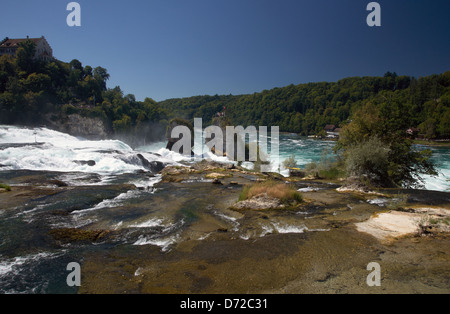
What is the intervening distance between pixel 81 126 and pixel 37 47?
85.5 feet

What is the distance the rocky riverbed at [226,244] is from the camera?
468 cm

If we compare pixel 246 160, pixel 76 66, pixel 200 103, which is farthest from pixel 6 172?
pixel 200 103

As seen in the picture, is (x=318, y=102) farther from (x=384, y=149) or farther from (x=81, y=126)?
(x=384, y=149)

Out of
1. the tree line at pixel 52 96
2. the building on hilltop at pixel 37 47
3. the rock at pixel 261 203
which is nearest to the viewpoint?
the rock at pixel 261 203

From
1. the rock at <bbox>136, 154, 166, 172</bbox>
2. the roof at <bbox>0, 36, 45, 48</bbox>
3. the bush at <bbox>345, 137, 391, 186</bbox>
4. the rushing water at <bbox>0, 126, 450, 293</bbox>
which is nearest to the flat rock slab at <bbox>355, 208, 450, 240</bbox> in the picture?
the rushing water at <bbox>0, 126, 450, 293</bbox>

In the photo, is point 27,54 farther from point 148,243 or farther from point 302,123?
point 302,123

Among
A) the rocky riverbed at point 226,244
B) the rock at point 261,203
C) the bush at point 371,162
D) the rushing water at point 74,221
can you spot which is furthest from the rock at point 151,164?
the bush at point 371,162

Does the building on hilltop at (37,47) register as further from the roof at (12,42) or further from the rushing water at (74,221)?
the rushing water at (74,221)

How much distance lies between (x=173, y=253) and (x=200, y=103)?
15851cm

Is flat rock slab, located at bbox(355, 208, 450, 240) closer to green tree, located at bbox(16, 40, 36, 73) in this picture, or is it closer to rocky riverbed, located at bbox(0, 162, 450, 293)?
rocky riverbed, located at bbox(0, 162, 450, 293)

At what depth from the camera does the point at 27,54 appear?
52.9m

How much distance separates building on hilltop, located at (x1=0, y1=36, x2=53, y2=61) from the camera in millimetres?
58994

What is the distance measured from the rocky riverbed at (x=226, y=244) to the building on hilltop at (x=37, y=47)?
6650cm

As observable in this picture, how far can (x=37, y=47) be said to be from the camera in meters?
57.9
